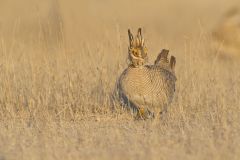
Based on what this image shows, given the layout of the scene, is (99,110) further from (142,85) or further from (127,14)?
(127,14)

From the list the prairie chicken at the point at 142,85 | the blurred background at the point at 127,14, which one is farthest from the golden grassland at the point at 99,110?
the blurred background at the point at 127,14

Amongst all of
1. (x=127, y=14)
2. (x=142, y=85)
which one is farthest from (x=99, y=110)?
(x=127, y=14)

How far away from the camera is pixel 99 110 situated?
27.9 ft

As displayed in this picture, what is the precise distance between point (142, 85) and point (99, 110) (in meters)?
0.83

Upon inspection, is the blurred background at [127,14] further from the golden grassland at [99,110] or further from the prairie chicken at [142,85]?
the prairie chicken at [142,85]

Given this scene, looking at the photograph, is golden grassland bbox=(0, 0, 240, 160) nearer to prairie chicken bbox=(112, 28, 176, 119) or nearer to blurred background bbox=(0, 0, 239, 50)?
prairie chicken bbox=(112, 28, 176, 119)

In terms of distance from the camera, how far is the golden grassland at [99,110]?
20.9 ft

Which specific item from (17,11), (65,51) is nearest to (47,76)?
(65,51)

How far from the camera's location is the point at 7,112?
8242mm

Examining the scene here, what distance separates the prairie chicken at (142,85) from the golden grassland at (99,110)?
18 centimetres

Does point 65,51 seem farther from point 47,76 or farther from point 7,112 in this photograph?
point 7,112

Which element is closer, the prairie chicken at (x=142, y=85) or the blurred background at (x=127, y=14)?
the prairie chicken at (x=142, y=85)

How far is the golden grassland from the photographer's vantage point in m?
6.38

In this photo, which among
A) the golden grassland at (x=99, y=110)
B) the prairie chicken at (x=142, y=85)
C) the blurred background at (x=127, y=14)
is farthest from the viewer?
the blurred background at (x=127, y=14)
